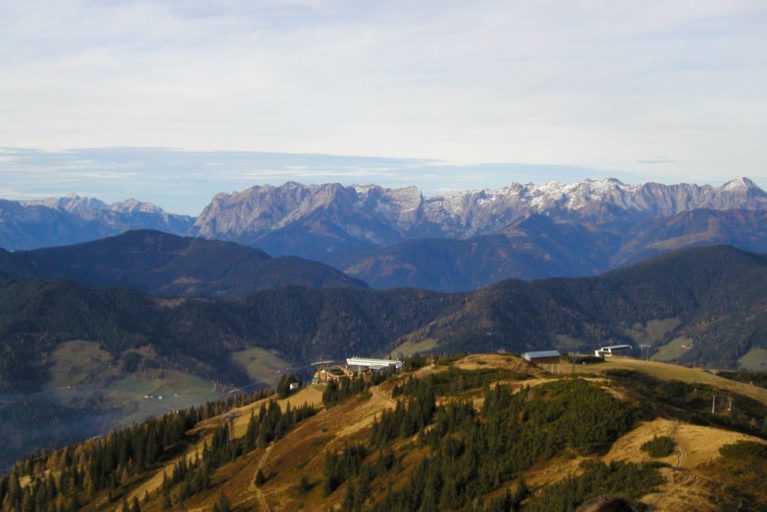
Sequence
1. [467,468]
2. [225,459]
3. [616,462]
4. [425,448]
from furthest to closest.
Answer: [225,459], [425,448], [467,468], [616,462]

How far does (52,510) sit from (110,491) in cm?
1233

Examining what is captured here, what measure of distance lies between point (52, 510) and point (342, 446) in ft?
244

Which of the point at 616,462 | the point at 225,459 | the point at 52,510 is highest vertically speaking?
the point at 616,462

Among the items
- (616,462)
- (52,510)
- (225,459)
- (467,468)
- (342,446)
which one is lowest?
(52,510)

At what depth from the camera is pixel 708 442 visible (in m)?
102

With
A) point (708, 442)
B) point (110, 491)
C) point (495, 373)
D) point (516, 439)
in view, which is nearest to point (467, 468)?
point (516, 439)

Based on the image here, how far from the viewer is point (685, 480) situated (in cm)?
8975

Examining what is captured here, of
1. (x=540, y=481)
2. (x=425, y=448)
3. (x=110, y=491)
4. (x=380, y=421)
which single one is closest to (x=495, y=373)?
(x=380, y=421)

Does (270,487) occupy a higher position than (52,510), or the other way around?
(270,487)

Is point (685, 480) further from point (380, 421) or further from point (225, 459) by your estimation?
point (225, 459)

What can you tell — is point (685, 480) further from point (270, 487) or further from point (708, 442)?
point (270, 487)

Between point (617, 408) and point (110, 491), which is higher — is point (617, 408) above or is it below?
above

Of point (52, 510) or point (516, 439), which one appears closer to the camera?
point (516, 439)

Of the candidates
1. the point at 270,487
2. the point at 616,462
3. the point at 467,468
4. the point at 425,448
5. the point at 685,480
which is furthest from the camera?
the point at 270,487
